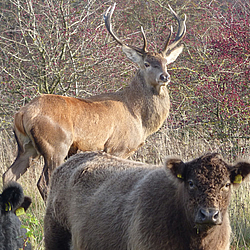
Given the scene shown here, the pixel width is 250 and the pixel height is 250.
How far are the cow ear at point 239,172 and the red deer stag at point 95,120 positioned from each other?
4.19m

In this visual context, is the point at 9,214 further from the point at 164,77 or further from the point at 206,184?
the point at 164,77

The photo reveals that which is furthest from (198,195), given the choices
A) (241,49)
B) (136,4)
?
(136,4)

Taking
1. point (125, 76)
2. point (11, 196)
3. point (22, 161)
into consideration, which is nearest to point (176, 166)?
point (11, 196)

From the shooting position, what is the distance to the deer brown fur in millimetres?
3109

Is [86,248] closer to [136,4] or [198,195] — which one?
[198,195]

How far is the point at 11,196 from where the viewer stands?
388 centimetres

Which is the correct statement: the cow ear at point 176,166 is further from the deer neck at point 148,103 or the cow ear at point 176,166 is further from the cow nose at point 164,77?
the deer neck at point 148,103

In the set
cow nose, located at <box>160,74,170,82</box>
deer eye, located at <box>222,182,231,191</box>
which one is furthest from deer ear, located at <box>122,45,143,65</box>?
deer eye, located at <box>222,182,231,191</box>

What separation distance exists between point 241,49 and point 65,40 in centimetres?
374

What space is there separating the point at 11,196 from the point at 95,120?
3.92 metres

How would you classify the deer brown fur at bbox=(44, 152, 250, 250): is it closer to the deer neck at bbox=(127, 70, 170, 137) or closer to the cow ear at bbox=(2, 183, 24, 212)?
the cow ear at bbox=(2, 183, 24, 212)

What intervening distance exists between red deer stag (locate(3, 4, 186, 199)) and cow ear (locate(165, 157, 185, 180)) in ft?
13.0

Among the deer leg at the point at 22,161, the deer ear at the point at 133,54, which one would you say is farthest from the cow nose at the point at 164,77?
the deer leg at the point at 22,161

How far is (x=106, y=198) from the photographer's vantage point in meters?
3.77
